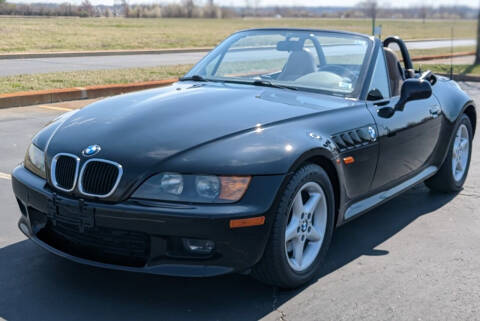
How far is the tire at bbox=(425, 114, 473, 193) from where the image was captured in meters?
5.62

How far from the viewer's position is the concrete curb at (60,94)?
10.2 metres

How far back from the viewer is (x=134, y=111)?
382cm

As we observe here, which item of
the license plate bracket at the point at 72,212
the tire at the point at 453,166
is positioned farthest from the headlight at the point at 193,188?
the tire at the point at 453,166

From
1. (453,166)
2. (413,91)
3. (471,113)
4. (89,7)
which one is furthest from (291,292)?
(89,7)

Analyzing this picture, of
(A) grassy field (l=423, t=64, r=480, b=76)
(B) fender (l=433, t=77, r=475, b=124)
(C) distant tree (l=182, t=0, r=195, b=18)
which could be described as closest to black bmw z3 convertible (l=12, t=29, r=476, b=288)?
(B) fender (l=433, t=77, r=475, b=124)

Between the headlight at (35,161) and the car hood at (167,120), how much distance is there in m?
0.11

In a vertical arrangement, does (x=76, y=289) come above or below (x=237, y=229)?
below

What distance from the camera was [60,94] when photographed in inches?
436

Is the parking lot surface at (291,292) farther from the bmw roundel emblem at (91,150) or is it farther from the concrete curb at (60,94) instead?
the concrete curb at (60,94)

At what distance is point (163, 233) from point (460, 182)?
12.1ft

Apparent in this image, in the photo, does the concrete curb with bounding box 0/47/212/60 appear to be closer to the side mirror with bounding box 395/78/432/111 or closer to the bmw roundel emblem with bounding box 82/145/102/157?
the side mirror with bounding box 395/78/432/111


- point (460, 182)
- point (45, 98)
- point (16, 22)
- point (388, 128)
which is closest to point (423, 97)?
point (388, 128)

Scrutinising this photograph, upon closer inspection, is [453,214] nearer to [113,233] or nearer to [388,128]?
[388,128]

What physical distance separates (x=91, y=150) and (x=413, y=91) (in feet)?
7.87
